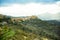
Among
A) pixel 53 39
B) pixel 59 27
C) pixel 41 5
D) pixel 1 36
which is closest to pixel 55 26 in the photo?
pixel 59 27

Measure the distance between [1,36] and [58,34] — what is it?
1159 millimetres

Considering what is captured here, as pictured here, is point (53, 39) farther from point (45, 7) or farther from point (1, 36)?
point (1, 36)

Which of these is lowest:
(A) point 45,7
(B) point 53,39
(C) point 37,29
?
(B) point 53,39

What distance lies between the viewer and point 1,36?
2938 mm

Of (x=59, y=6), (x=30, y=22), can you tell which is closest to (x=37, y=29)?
(x=30, y=22)

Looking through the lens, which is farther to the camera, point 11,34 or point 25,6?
point 25,6

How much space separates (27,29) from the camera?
302cm

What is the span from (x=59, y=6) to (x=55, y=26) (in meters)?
0.43

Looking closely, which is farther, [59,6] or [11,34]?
[59,6]

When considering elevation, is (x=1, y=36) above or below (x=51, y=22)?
below

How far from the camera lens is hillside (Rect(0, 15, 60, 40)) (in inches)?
116

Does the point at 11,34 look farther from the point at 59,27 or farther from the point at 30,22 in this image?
the point at 59,27

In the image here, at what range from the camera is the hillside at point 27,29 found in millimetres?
2953

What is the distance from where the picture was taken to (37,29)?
10.0 feet
